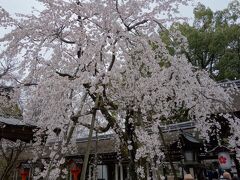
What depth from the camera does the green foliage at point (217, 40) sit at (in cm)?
1672

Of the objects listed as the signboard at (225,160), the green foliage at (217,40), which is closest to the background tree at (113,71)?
the signboard at (225,160)

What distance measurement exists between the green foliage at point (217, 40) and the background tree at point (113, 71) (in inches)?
417

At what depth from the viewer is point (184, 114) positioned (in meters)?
7.22

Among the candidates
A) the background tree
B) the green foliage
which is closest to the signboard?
the background tree

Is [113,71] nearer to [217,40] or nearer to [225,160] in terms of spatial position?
[225,160]

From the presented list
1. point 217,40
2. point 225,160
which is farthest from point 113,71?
point 217,40

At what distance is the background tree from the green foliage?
10592mm

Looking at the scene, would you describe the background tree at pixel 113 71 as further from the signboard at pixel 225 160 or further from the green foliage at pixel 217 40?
the green foliage at pixel 217 40

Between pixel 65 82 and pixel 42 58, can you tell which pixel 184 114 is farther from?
pixel 42 58

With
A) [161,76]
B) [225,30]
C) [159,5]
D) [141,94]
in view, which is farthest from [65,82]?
[225,30]

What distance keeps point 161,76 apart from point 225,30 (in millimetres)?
11994

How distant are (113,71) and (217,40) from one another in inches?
508

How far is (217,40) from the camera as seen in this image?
16875 mm

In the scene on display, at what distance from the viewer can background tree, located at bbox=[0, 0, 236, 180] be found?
5.58 metres
